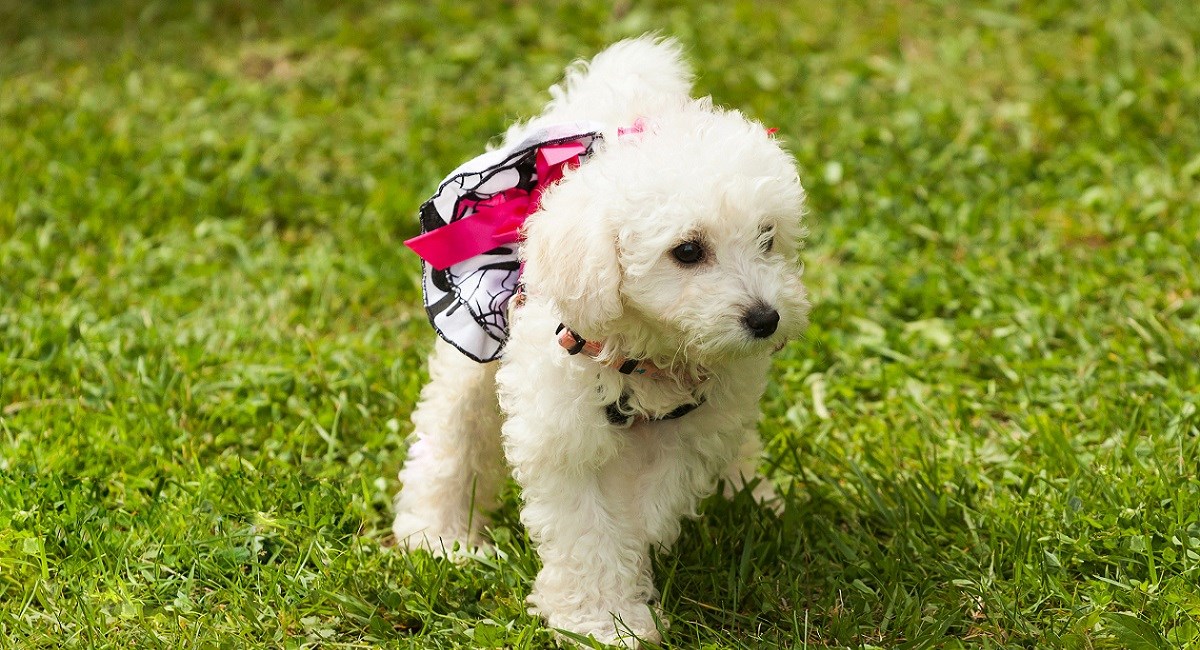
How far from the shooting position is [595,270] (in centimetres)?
281

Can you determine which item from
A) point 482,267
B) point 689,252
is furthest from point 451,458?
point 689,252

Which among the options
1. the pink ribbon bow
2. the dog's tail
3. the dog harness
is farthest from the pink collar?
the dog's tail

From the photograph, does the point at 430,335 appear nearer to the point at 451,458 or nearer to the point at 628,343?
the point at 451,458

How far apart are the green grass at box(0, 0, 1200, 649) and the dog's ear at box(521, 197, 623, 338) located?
3.01 ft

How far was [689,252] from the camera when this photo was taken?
2875 millimetres

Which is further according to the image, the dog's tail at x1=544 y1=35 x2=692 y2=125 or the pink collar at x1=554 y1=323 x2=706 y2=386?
the dog's tail at x1=544 y1=35 x2=692 y2=125

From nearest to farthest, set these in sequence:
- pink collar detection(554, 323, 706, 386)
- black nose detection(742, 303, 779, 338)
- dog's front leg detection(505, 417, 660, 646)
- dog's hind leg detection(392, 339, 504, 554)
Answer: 1. black nose detection(742, 303, 779, 338)
2. pink collar detection(554, 323, 706, 386)
3. dog's front leg detection(505, 417, 660, 646)
4. dog's hind leg detection(392, 339, 504, 554)

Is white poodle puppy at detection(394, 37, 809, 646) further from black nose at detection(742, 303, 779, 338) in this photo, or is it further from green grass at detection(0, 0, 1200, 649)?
green grass at detection(0, 0, 1200, 649)

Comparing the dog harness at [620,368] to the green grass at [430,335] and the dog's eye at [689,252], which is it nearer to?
the dog's eye at [689,252]

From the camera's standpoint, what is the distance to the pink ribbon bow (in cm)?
338

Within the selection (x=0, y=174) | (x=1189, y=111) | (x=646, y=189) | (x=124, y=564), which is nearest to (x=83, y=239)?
(x=0, y=174)

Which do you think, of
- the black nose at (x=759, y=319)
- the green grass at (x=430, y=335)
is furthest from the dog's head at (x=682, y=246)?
the green grass at (x=430, y=335)

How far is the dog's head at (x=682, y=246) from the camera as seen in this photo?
2812 mm

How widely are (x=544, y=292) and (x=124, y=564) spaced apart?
1564 millimetres
